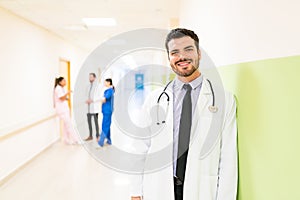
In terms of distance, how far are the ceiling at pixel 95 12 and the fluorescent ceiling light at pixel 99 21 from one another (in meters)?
0.09

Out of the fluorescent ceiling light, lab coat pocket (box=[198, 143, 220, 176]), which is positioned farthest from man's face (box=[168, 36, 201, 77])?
the fluorescent ceiling light

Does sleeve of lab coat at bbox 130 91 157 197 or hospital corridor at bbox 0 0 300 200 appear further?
sleeve of lab coat at bbox 130 91 157 197

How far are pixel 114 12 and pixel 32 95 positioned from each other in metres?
2.00

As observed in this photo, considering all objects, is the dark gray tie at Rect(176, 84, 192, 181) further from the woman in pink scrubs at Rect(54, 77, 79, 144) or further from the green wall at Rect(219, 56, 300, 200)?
the woman in pink scrubs at Rect(54, 77, 79, 144)

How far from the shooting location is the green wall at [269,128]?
2.68 feet

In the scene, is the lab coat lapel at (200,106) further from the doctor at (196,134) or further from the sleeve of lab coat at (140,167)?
the sleeve of lab coat at (140,167)

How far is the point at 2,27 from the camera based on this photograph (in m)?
3.63

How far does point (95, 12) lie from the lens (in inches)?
160

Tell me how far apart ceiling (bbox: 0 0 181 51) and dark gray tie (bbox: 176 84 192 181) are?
2.43m

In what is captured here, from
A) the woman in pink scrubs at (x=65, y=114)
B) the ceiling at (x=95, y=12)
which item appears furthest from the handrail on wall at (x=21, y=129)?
the ceiling at (x=95, y=12)

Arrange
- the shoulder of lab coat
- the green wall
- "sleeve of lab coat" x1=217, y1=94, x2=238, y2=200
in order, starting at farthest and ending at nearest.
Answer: the shoulder of lab coat < "sleeve of lab coat" x1=217, y1=94, x2=238, y2=200 < the green wall

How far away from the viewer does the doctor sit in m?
1.25

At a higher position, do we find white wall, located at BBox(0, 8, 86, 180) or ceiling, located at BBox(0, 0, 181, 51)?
ceiling, located at BBox(0, 0, 181, 51)

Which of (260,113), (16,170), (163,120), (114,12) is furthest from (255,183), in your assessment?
(16,170)
